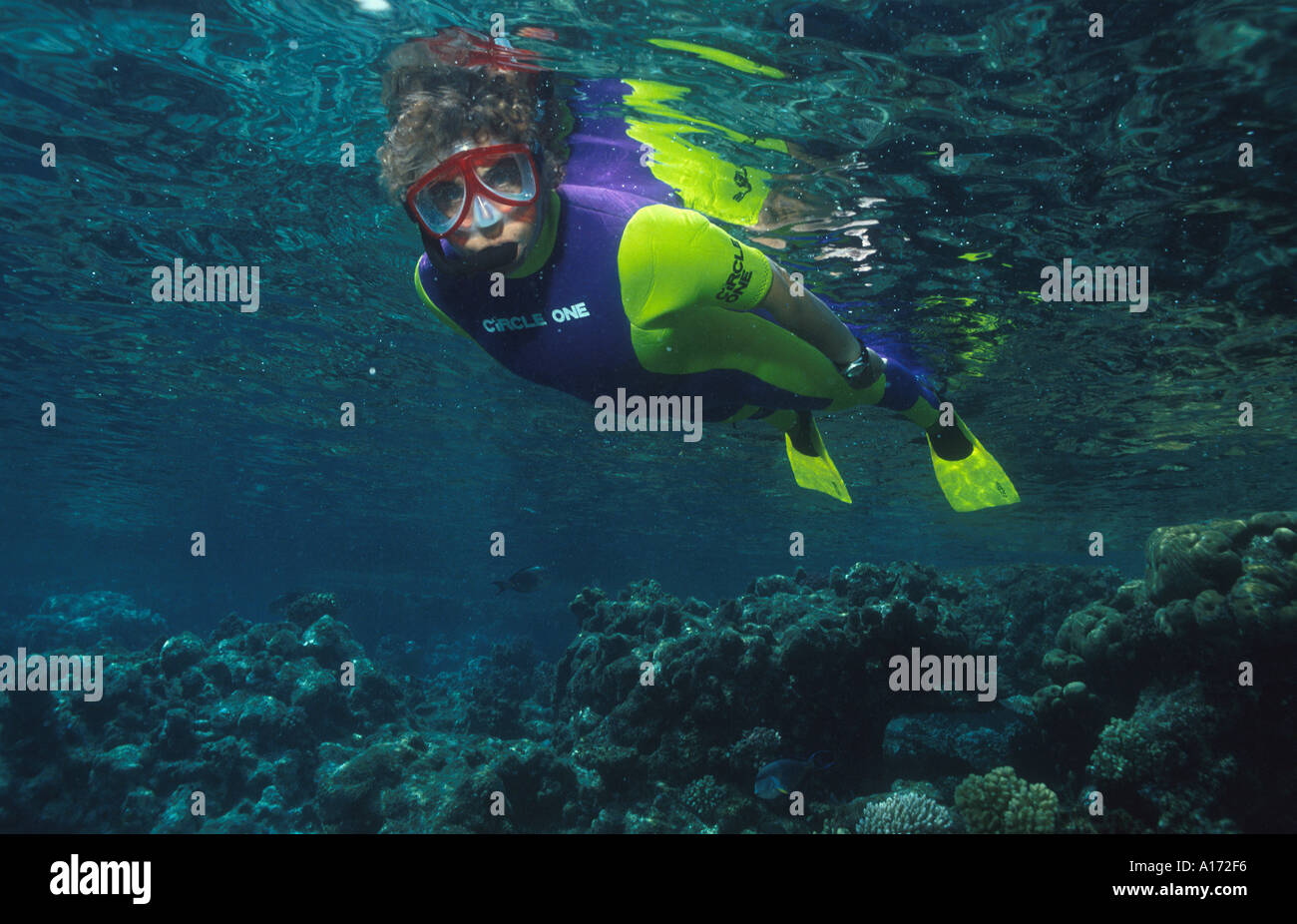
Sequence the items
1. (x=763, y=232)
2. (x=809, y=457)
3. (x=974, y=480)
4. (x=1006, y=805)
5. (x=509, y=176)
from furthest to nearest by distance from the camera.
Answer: (x=763, y=232)
(x=974, y=480)
(x=809, y=457)
(x=1006, y=805)
(x=509, y=176)

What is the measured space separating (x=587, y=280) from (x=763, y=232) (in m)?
8.00

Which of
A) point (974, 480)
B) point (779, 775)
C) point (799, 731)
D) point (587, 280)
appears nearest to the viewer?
point (587, 280)

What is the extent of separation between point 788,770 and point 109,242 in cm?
1578

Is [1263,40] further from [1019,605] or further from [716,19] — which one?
[1019,605]

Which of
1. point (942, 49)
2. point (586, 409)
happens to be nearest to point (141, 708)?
point (586, 409)

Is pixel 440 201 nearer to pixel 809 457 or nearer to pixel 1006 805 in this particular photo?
pixel 809 457

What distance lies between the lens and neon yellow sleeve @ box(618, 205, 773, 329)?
3479mm

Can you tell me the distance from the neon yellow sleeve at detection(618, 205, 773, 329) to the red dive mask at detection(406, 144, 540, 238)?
661 mm

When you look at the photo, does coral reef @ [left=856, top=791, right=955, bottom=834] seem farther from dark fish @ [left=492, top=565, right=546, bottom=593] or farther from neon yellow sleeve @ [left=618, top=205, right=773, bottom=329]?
dark fish @ [left=492, top=565, right=546, bottom=593]

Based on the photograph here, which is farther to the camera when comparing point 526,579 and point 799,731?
point 526,579

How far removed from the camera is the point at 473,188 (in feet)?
11.6

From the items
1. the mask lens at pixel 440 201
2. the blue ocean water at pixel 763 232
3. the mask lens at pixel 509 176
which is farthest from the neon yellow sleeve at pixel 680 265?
the blue ocean water at pixel 763 232

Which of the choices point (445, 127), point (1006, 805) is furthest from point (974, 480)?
point (445, 127)
